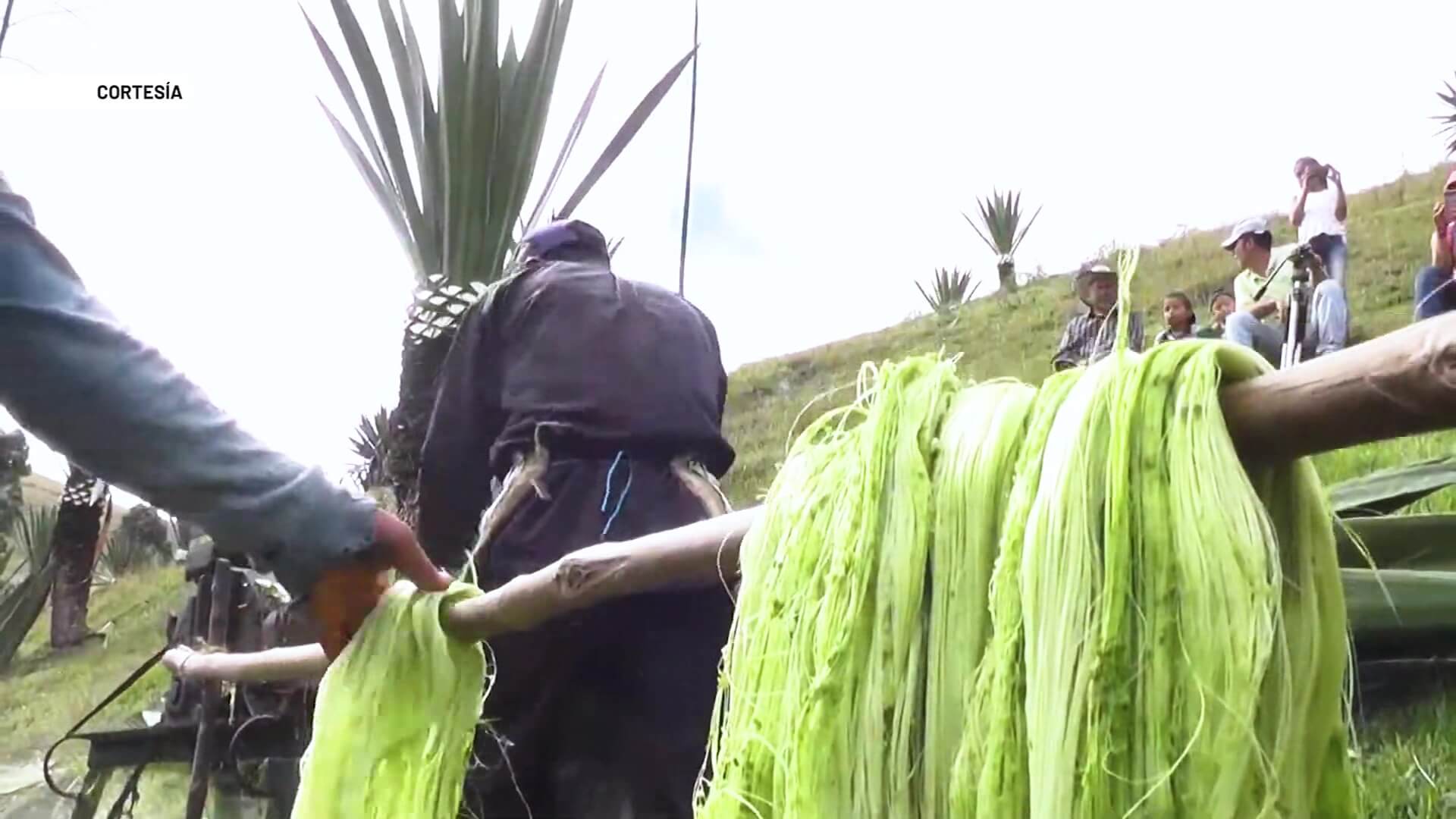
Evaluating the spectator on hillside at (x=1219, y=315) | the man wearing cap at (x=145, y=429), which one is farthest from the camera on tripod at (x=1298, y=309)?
the man wearing cap at (x=145, y=429)

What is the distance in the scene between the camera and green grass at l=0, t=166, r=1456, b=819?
253 inches

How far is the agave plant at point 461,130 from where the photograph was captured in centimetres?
335

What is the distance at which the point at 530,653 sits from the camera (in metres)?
2.06

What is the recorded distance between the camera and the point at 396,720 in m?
1.63

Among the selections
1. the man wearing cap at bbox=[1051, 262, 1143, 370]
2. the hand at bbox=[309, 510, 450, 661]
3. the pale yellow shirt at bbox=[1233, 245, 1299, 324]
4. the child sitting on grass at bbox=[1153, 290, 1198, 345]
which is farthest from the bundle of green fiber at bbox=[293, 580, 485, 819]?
the pale yellow shirt at bbox=[1233, 245, 1299, 324]

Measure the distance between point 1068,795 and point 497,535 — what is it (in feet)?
4.66

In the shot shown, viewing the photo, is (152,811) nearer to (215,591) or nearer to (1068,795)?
(215,591)

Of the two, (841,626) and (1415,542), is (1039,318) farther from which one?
(841,626)

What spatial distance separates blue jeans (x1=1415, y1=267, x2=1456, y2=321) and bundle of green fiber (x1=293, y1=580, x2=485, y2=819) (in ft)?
9.68

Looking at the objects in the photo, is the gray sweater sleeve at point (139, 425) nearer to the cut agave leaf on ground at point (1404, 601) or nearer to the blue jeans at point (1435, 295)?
the cut agave leaf on ground at point (1404, 601)

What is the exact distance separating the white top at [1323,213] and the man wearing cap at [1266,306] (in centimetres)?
34

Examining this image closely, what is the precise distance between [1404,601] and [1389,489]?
0.29m

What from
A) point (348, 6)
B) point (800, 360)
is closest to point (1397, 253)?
point (800, 360)

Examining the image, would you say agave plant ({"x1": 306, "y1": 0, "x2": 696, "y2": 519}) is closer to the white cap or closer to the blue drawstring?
the blue drawstring
